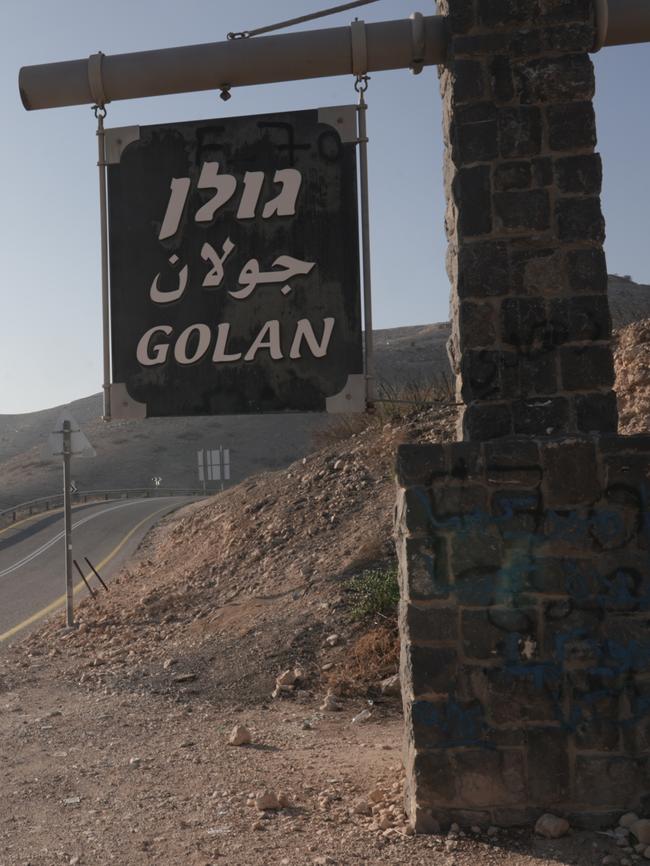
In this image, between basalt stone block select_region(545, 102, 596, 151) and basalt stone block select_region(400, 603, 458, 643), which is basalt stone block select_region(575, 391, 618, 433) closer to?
basalt stone block select_region(400, 603, 458, 643)

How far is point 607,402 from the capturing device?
5.15 m

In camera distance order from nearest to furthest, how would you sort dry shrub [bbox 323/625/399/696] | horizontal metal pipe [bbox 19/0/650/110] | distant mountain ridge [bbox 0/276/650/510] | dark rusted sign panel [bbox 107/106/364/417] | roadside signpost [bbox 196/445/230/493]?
horizontal metal pipe [bbox 19/0/650/110], dark rusted sign panel [bbox 107/106/364/417], dry shrub [bbox 323/625/399/696], roadside signpost [bbox 196/445/230/493], distant mountain ridge [bbox 0/276/650/510]

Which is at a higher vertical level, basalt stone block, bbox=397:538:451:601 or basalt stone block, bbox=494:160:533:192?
basalt stone block, bbox=494:160:533:192

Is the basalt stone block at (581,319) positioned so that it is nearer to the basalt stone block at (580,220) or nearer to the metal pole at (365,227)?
the basalt stone block at (580,220)

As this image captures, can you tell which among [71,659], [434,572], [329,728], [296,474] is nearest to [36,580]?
[296,474]

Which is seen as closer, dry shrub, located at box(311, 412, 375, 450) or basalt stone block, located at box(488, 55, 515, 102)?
basalt stone block, located at box(488, 55, 515, 102)

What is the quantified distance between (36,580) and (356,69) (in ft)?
67.5

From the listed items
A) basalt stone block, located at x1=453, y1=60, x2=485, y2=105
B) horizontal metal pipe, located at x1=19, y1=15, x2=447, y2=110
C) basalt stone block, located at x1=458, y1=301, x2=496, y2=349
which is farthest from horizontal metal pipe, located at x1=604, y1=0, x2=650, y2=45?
basalt stone block, located at x1=458, y1=301, x2=496, y2=349

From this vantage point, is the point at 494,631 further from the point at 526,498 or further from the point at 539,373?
the point at 539,373

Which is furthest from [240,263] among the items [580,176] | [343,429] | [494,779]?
[343,429]

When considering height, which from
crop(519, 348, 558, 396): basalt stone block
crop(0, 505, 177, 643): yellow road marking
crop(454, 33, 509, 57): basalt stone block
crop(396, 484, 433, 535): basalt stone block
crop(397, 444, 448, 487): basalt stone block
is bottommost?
crop(0, 505, 177, 643): yellow road marking

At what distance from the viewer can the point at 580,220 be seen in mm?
5207

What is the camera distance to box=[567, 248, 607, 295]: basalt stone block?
520 cm

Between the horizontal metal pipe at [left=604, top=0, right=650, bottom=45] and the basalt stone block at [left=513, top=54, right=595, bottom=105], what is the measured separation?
0.41 metres
